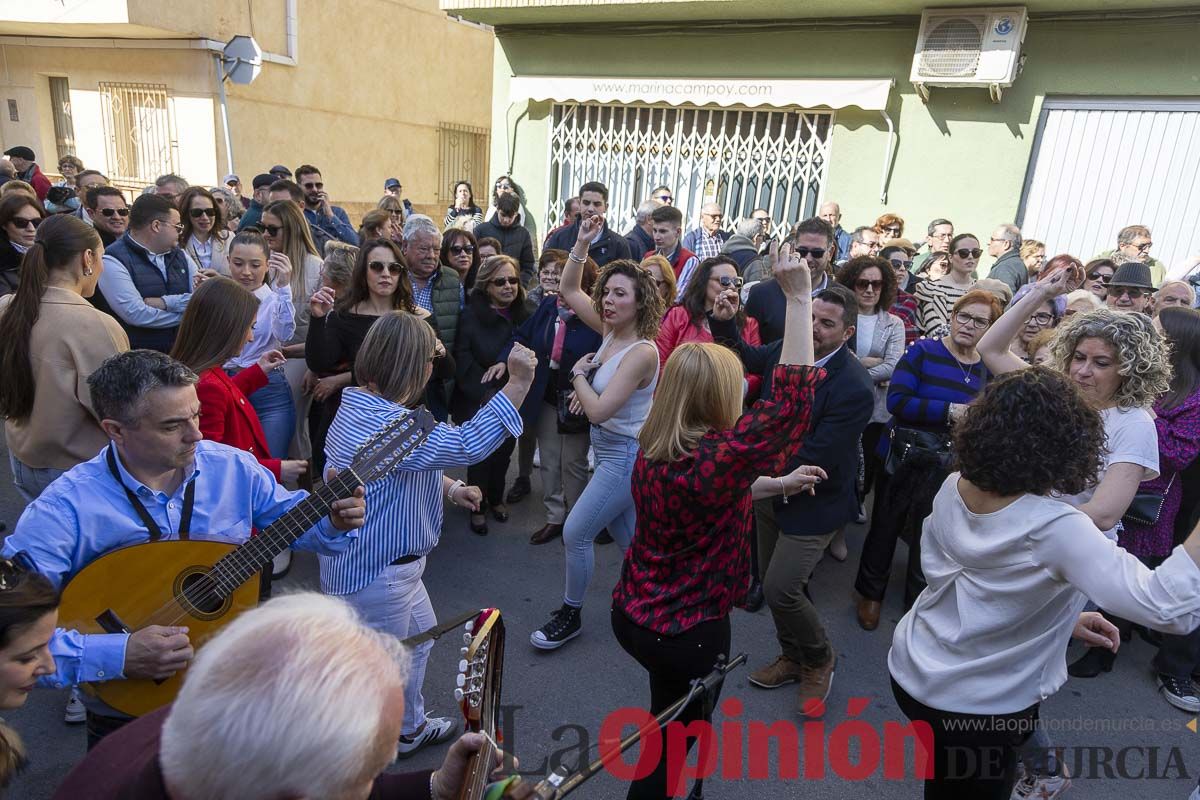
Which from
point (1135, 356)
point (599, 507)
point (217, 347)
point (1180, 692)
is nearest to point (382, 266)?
point (217, 347)

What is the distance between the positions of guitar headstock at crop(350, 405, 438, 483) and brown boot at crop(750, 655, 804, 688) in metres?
2.17

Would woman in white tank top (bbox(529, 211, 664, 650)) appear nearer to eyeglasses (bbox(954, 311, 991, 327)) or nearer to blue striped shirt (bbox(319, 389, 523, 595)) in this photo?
blue striped shirt (bbox(319, 389, 523, 595))

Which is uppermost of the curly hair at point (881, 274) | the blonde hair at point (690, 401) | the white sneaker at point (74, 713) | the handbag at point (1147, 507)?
the curly hair at point (881, 274)

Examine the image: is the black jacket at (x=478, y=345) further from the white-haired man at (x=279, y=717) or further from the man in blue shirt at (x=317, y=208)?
the white-haired man at (x=279, y=717)

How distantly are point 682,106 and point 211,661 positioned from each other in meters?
10.2

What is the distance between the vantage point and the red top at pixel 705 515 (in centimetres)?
217

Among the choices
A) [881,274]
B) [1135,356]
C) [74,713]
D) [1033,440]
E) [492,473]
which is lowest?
Result: [74,713]

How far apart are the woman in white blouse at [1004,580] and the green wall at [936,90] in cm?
752

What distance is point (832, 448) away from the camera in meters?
3.19

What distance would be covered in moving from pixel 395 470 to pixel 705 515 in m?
1.10

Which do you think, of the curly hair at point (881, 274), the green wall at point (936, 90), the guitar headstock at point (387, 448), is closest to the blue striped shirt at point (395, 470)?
the guitar headstock at point (387, 448)

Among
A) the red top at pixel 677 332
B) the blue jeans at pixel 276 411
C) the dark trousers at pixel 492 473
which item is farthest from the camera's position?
the dark trousers at pixel 492 473

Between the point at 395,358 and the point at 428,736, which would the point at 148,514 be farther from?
the point at 428,736

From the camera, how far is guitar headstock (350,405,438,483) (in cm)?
219
